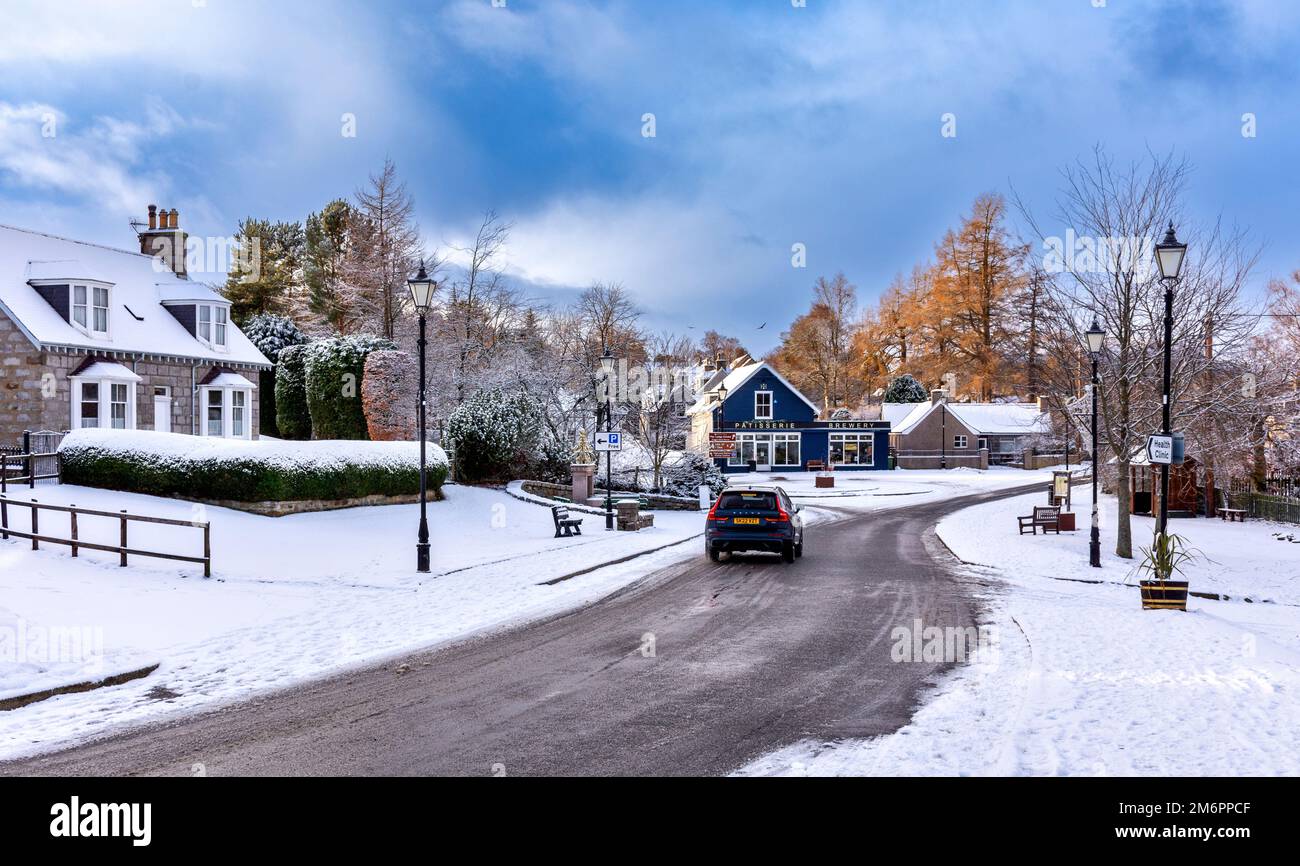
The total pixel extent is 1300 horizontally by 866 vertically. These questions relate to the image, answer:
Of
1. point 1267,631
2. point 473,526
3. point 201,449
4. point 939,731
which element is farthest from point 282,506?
point 1267,631

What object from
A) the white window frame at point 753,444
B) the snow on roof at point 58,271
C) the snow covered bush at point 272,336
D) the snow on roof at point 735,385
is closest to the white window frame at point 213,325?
the snow on roof at point 58,271

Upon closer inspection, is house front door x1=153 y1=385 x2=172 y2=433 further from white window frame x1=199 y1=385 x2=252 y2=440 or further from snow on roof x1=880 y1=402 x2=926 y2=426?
snow on roof x1=880 y1=402 x2=926 y2=426

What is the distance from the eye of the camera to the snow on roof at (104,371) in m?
28.2

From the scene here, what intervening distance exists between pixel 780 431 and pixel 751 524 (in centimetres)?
4658

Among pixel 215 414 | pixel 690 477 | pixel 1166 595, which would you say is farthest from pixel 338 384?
pixel 1166 595

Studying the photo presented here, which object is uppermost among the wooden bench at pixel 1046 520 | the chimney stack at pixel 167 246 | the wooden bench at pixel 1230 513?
the chimney stack at pixel 167 246

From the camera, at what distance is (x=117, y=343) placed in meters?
29.9

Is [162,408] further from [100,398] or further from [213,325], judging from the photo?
[213,325]

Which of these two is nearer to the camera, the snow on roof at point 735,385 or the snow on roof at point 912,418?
the snow on roof at point 735,385

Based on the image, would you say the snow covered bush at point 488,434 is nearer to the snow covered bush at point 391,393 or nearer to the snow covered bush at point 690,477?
the snow covered bush at point 391,393

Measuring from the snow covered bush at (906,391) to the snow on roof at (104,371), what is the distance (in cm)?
6014

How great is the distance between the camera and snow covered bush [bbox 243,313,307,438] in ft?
157

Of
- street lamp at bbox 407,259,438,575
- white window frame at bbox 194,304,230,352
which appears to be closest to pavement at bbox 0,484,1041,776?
street lamp at bbox 407,259,438,575
